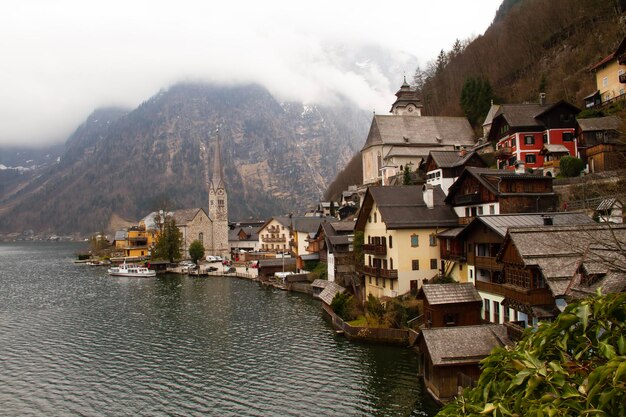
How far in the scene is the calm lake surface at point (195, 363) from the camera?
2545 cm

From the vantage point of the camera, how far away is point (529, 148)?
5503 centimetres

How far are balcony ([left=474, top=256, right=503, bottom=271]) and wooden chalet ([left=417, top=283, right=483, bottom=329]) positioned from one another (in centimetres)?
185

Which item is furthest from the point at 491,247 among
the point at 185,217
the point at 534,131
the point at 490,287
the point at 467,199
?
the point at 185,217

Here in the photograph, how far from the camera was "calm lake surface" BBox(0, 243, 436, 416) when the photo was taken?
83.5 feet

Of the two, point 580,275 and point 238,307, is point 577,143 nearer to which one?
point 580,275

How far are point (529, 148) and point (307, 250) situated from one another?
36888 mm

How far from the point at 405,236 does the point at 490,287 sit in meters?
11.7

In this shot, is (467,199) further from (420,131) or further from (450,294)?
(420,131)

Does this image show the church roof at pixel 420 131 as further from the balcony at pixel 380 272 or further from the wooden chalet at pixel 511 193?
the wooden chalet at pixel 511 193

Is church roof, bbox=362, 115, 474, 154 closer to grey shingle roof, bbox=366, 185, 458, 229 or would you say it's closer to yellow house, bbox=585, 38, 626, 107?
yellow house, bbox=585, 38, 626, 107

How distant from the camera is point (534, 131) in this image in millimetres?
54750

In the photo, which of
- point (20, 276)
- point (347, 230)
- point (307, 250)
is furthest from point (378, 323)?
point (20, 276)

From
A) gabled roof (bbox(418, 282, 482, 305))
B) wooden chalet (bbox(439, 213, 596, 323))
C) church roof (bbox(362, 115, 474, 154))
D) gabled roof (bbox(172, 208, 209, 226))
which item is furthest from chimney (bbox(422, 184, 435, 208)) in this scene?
gabled roof (bbox(172, 208, 209, 226))

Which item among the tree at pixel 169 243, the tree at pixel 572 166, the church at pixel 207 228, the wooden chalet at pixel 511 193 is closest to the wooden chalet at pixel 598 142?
the tree at pixel 572 166
